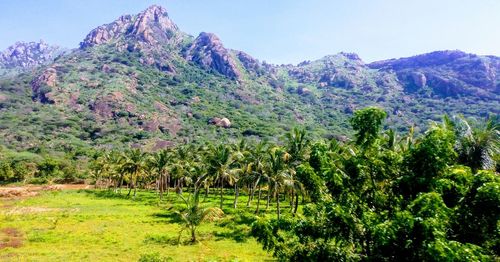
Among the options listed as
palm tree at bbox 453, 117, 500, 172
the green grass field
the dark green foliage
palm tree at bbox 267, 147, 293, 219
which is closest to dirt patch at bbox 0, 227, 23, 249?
the green grass field

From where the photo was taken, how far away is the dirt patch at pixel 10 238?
114 feet

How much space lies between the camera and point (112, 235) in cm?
3959

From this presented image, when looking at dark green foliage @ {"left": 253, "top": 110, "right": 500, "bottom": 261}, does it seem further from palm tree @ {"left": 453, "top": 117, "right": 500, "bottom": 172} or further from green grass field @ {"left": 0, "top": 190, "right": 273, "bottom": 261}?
palm tree @ {"left": 453, "top": 117, "right": 500, "bottom": 172}

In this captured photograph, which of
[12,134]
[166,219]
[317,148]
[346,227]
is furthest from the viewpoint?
[12,134]

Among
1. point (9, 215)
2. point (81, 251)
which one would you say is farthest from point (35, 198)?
point (81, 251)

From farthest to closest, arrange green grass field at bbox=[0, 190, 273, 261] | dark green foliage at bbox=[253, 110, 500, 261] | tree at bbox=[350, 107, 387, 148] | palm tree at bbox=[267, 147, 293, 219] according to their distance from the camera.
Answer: palm tree at bbox=[267, 147, 293, 219]
green grass field at bbox=[0, 190, 273, 261]
tree at bbox=[350, 107, 387, 148]
dark green foliage at bbox=[253, 110, 500, 261]

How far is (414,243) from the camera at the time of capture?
972 centimetres

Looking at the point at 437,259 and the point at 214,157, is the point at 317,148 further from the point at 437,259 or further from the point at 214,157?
the point at 214,157

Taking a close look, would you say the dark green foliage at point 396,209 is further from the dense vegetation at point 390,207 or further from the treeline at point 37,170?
the treeline at point 37,170

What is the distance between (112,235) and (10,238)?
363 inches

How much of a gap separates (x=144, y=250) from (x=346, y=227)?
26.3 meters

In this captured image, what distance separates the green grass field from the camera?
3173 centimetres

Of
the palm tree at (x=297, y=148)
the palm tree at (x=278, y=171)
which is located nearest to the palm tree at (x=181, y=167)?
the palm tree at (x=278, y=171)

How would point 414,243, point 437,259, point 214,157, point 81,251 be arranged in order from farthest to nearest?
point 214,157 → point 81,251 → point 414,243 → point 437,259
